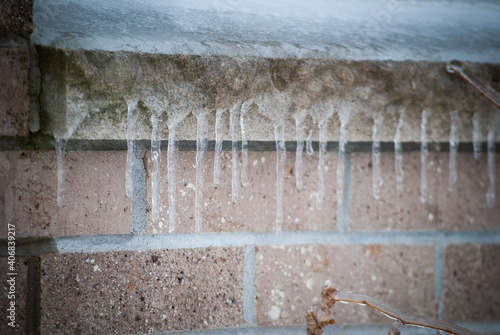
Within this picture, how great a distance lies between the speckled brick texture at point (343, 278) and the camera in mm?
711

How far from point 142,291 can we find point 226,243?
0.16m

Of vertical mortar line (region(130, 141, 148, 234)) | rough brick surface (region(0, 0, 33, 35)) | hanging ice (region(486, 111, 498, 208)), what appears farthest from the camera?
hanging ice (region(486, 111, 498, 208))

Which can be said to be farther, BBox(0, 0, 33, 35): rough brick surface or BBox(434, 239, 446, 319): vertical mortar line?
BBox(434, 239, 446, 319): vertical mortar line

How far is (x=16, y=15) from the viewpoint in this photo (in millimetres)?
534

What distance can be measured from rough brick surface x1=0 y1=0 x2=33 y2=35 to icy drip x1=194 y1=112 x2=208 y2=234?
10.5 inches

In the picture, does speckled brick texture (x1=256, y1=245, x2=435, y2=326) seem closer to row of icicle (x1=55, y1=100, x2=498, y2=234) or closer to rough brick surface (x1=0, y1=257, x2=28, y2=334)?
row of icicle (x1=55, y1=100, x2=498, y2=234)

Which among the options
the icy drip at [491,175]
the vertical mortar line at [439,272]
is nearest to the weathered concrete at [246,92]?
the icy drip at [491,175]

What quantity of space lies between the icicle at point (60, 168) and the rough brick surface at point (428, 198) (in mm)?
501

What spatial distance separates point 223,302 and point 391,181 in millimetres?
393

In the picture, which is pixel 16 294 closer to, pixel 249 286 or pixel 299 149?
pixel 249 286

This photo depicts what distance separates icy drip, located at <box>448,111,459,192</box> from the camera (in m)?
0.71

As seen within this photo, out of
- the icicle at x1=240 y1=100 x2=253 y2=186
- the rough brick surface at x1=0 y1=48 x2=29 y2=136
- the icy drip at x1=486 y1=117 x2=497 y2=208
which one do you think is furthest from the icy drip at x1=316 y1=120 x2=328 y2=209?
the rough brick surface at x1=0 y1=48 x2=29 y2=136

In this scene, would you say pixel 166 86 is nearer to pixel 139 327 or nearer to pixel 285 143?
pixel 285 143

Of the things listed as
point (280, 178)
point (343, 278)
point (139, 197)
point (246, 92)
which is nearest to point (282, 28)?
point (246, 92)
